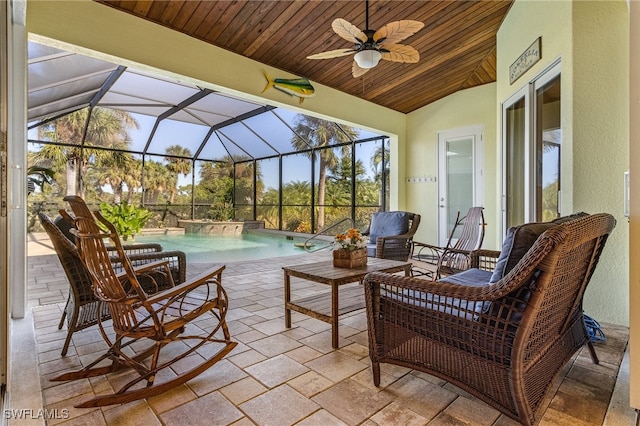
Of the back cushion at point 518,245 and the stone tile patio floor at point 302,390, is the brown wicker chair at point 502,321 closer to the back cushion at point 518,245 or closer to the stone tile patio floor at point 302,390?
the back cushion at point 518,245

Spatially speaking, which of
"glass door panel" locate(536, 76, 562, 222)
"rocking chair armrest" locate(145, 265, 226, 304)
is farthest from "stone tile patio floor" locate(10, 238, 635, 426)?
"glass door panel" locate(536, 76, 562, 222)

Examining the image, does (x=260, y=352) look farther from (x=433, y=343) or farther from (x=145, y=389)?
(x=433, y=343)

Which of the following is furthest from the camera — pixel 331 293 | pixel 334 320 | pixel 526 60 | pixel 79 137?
pixel 79 137

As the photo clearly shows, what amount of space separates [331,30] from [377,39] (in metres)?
1.01

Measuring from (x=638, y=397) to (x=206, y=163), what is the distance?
40.8 ft

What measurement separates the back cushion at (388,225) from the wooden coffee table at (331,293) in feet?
5.87

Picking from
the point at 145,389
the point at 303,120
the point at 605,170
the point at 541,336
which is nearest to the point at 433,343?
the point at 541,336

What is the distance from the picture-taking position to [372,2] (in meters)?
3.58

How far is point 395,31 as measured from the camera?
10.0 ft

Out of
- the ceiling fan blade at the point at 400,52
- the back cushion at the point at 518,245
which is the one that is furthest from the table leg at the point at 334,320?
the ceiling fan blade at the point at 400,52

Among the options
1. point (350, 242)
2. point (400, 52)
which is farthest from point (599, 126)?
point (350, 242)

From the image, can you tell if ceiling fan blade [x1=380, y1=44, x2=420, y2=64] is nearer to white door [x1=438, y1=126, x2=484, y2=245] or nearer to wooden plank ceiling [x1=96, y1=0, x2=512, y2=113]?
wooden plank ceiling [x1=96, y1=0, x2=512, y2=113]

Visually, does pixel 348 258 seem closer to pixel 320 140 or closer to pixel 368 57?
pixel 368 57

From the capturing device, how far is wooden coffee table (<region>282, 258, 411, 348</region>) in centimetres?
229
